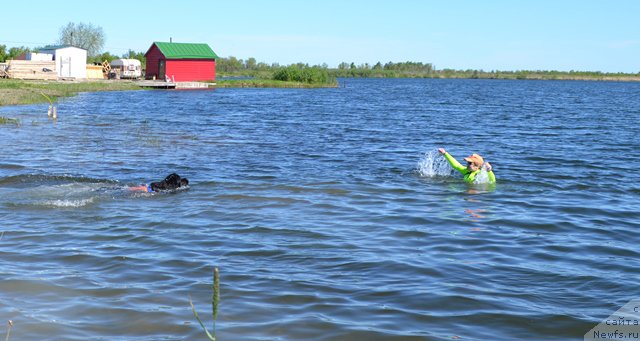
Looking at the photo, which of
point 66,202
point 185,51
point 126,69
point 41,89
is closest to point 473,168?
point 66,202

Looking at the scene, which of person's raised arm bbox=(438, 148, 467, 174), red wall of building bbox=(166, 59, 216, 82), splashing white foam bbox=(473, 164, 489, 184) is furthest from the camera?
red wall of building bbox=(166, 59, 216, 82)

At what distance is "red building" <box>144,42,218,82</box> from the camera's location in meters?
83.0

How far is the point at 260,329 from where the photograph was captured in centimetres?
808

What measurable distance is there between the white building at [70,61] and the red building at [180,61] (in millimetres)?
8438

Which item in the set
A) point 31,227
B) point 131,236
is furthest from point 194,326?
point 31,227

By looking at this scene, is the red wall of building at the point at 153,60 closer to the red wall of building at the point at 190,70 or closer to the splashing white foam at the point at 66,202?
the red wall of building at the point at 190,70

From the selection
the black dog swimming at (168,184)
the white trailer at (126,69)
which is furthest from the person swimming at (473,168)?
the white trailer at (126,69)

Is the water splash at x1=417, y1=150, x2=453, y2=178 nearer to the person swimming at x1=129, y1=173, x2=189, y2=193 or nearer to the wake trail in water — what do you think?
the person swimming at x1=129, y1=173, x2=189, y2=193

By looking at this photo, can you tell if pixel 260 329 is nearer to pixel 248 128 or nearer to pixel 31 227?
pixel 31 227

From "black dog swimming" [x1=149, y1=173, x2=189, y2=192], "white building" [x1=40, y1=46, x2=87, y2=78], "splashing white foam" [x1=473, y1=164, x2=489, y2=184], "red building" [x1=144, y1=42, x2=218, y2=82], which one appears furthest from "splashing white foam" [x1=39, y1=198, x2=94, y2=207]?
"red building" [x1=144, y1=42, x2=218, y2=82]

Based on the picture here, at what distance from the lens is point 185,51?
85.1m

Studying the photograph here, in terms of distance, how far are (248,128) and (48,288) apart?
2715 cm

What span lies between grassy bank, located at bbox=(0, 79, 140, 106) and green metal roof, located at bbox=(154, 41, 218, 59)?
7169 mm

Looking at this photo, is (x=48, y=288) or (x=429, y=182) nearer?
(x=48, y=288)
